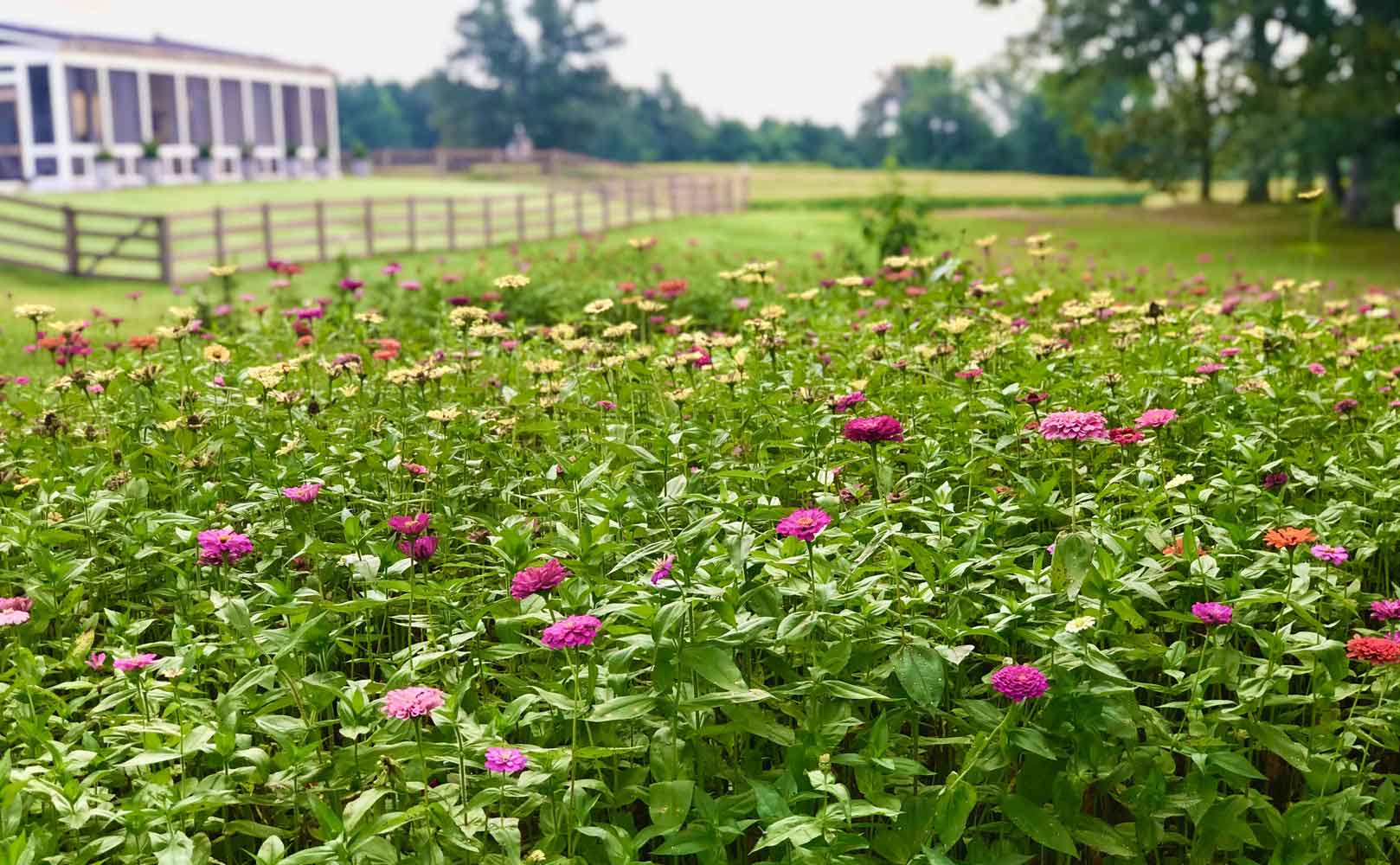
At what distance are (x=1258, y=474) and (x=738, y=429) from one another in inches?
57.8

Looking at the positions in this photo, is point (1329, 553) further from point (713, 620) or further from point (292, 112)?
point (292, 112)

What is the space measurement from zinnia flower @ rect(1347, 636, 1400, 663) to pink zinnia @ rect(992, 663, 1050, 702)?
0.65 meters

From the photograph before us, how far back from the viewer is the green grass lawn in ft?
84.0

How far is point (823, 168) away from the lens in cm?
6203

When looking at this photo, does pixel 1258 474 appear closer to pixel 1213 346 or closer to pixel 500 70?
pixel 1213 346

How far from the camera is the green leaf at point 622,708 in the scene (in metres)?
2.33

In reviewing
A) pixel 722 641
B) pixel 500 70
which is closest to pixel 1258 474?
pixel 722 641

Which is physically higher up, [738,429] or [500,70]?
[500,70]

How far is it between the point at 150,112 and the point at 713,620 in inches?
1328

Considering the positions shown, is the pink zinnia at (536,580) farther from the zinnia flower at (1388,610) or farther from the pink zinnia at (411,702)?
the zinnia flower at (1388,610)

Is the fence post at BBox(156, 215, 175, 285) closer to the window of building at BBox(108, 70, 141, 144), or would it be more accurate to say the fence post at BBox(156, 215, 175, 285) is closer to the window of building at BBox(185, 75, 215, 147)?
the window of building at BBox(108, 70, 141, 144)

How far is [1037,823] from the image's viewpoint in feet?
7.77

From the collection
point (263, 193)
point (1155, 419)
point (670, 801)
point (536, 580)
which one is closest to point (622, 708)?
point (670, 801)

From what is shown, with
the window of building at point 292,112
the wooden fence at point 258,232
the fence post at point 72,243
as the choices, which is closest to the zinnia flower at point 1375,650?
the wooden fence at point 258,232
